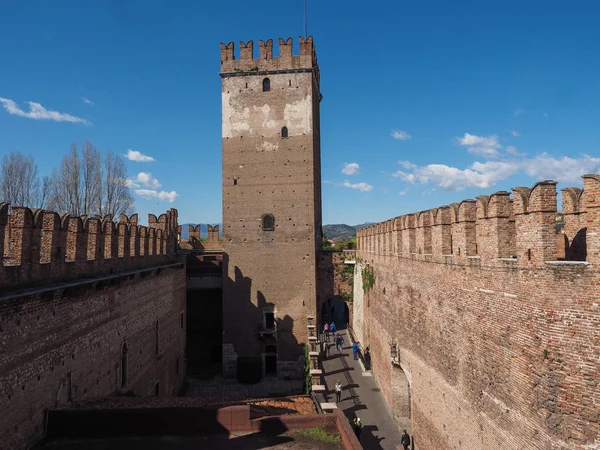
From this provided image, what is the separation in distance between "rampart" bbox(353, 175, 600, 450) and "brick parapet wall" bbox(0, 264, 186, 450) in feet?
23.1

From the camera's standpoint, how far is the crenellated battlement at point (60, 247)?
6.96m

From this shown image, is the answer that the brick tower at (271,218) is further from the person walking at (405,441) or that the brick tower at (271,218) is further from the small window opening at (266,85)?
the person walking at (405,441)

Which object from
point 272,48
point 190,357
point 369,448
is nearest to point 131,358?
point 369,448

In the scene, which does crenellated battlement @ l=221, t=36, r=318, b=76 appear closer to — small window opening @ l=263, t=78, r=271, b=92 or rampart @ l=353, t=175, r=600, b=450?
small window opening @ l=263, t=78, r=271, b=92

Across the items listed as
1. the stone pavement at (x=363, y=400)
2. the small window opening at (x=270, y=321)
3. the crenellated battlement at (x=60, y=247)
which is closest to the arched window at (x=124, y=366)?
the crenellated battlement at (x=60, y=247)

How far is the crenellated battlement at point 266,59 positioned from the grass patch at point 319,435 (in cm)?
1643

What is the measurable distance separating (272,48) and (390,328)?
526 inches

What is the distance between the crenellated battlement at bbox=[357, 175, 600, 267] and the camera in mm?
5488

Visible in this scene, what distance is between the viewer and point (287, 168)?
19.3 metres

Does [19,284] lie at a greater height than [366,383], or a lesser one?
greater

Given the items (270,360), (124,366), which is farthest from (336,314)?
(124,366)

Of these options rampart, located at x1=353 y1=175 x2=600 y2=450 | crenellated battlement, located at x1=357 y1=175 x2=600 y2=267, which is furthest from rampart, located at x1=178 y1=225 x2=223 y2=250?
crenellated battlement, located at x1=357 y1=175 x2=600 y2=267

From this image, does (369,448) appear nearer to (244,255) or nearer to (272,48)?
(244,255)

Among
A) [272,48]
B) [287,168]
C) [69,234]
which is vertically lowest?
[69,234]
